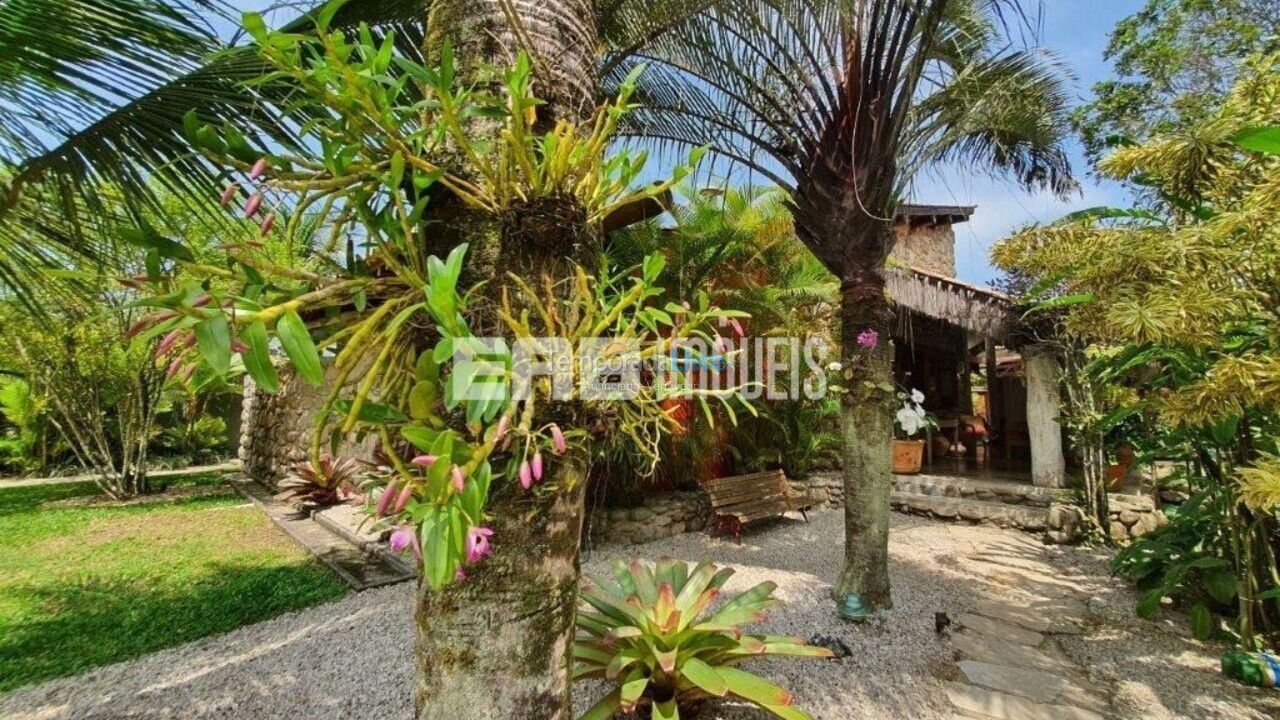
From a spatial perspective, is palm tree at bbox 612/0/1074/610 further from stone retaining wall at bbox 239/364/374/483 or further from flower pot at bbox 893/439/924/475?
stone retaining wall at bbox 239/364/374/483

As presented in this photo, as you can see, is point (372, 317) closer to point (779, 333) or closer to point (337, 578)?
point (337, 578)

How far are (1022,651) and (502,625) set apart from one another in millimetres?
3892

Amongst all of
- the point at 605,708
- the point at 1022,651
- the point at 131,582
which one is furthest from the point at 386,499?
the point at 131,582

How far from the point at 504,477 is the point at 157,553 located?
22.6 feet

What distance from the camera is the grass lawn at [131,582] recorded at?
3672 mm

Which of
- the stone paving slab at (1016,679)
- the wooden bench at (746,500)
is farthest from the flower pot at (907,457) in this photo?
the stone paving slab at (1016,679)

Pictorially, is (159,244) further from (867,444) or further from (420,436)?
(867,444)

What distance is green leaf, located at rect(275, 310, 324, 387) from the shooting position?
2.29ft

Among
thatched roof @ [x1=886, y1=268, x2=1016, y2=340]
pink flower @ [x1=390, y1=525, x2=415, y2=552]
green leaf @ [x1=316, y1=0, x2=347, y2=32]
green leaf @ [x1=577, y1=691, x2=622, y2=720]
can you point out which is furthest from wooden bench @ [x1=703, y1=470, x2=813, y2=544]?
green leaf @ [x1=316, y1=0, x2=347, y2=32]

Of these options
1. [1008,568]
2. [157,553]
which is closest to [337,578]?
[157,553]

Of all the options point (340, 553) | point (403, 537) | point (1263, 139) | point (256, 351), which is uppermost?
point (1263, 139)

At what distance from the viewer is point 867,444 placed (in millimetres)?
4004

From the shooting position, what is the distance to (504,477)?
1049 millimetres

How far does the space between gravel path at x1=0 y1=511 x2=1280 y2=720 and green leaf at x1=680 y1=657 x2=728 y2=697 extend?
391 millimetres
